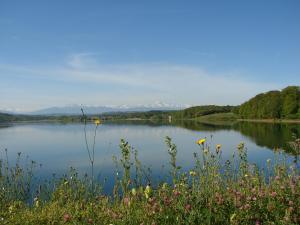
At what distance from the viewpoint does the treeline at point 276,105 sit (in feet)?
296

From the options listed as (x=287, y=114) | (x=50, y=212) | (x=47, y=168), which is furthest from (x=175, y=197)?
(x=287, y=114)

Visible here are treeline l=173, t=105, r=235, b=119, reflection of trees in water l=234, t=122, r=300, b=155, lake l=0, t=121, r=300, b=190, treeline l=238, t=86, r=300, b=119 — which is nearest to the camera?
lake l=0, t=121, r=300, b=190

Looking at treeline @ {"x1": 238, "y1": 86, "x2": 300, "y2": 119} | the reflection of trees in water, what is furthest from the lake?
treeline @ {"x1": 238, "y1": 86, "x2": 300, "y2": 119}

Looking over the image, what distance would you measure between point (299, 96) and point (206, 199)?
9544 centimetres

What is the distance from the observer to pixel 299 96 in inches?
3639

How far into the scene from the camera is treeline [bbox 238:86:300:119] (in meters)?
90.3

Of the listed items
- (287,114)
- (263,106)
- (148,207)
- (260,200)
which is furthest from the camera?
(263,106)

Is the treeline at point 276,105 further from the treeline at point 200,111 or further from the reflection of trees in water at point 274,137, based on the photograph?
the treeline at point 200,111

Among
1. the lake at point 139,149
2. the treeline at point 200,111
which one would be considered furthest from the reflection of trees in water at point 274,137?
the treeline at point 200,111

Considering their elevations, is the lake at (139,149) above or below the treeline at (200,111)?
below

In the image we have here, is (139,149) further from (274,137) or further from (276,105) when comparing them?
(276,105)

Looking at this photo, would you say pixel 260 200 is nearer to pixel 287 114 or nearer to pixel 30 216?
pixel 30 216

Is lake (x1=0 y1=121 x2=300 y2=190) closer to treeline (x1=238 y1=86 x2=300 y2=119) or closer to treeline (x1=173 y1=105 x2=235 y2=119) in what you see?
treeline (x1=238 y1=86 x2=300 y2=119)

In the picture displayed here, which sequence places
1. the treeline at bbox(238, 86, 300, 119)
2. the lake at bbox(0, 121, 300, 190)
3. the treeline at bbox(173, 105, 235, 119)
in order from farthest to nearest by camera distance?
the treeline at bbox(173, 105, 235, 119) < the treeline at bbox(238, 86, 300, 119) < the lake at bbox(0, 121, 300, 190)
